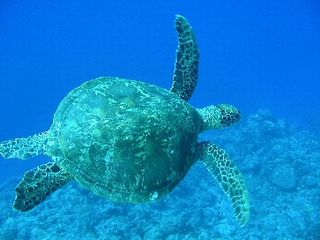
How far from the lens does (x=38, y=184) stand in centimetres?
551

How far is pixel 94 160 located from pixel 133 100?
111 centimetres

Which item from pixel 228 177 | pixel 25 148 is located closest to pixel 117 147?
pixel 25 148

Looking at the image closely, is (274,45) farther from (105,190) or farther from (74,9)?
(105,190)

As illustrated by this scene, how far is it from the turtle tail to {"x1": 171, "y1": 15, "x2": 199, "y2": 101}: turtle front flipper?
280 cm

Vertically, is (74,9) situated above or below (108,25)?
above

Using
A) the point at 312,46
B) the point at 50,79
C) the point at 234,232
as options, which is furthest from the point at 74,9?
the point at 234,232

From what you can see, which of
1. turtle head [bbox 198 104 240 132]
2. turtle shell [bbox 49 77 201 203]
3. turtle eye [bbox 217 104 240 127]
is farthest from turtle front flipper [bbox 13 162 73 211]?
turtle eye [bbox 217 104 240 127]

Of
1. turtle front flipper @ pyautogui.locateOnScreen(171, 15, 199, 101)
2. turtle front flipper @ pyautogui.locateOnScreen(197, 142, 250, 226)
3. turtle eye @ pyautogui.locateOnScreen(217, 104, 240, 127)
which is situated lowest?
turtle front flipper @ pyautogui.locateOnScreen(197, 142, 250, 226)

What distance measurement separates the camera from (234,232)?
12.7m

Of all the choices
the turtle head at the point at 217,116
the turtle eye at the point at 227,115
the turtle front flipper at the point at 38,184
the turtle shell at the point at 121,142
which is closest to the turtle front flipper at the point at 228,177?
the turtle head at the point at 217,116

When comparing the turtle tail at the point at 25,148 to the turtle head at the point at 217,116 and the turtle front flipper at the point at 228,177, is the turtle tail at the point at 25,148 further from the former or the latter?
the turtle head at the point at 217,116

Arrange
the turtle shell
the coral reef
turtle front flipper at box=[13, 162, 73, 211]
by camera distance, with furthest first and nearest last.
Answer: the coral reef, turtle front flipper at box=[13, 162, 73, 211], the turtle shell

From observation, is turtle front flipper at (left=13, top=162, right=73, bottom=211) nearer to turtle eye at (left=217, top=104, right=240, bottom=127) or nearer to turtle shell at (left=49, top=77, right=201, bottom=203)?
turtle shell at (left=49, top=77, right=201, bottom=203)

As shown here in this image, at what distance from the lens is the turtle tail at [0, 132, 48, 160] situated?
19.0 ft
